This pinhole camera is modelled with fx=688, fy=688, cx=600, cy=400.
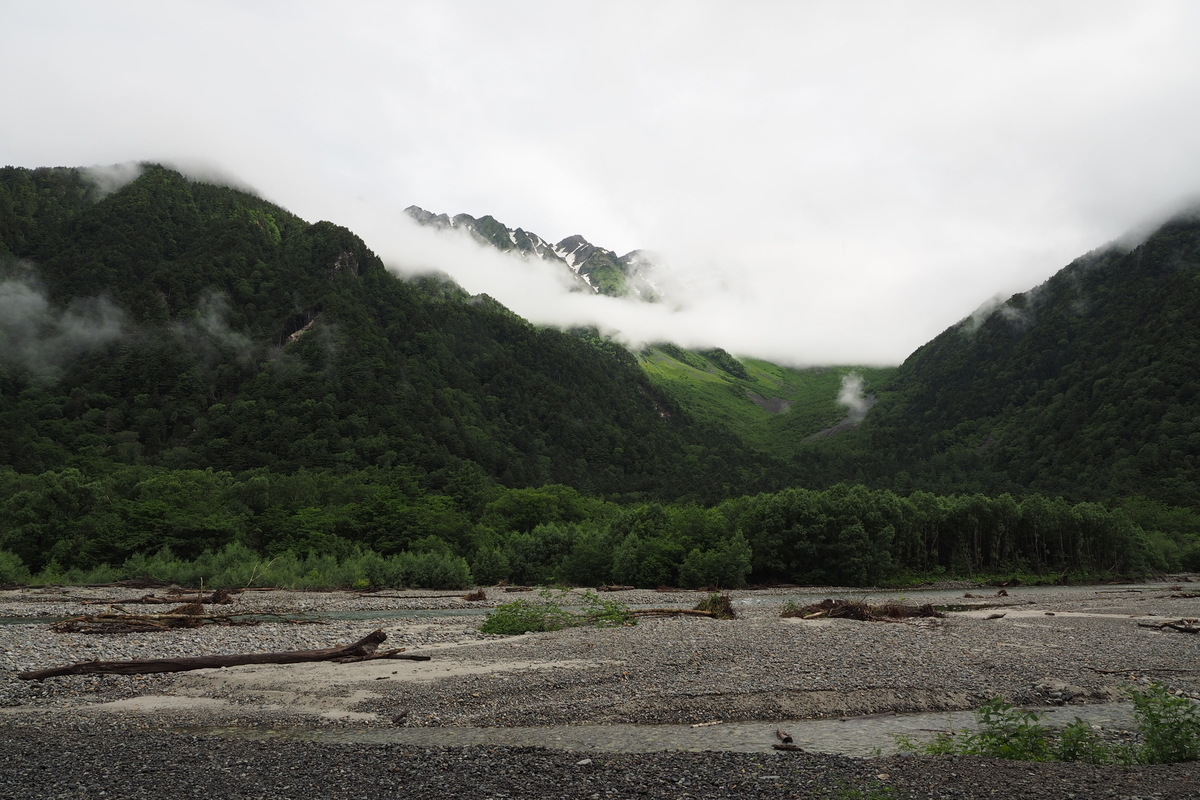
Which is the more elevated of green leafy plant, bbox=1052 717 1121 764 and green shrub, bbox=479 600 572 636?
green leafy plant, bbox=1052 717 1121 764

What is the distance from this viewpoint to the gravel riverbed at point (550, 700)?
1095 centimetres

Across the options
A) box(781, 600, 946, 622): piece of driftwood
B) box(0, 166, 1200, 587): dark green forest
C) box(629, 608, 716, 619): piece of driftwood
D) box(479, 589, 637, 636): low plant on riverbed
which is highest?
box(0, 166, 1200, 587): dark green forest

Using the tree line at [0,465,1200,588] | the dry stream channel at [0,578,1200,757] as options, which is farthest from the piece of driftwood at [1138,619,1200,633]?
the tree line at [0,465,1200,588]

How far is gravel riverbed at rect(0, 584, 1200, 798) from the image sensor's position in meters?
10.9

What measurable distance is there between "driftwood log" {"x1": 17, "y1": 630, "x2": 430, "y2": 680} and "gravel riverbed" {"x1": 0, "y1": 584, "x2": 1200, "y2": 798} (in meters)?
0.31

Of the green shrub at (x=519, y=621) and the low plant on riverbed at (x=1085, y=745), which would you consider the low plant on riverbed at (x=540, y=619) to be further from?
the low plant on riverbed at (x=1085, y=745)

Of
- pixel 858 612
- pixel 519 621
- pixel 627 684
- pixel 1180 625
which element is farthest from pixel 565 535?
pixel 627 684

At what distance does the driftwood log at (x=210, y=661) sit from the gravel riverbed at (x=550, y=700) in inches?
12.1

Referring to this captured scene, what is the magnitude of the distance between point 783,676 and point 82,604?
43.5 meters

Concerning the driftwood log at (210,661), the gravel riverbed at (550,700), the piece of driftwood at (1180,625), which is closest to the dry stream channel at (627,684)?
the gravel riverbed at (550,700)

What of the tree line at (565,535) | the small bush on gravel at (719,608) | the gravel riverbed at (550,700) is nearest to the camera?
the gravel riverbed at (550,700)

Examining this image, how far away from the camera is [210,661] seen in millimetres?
22078

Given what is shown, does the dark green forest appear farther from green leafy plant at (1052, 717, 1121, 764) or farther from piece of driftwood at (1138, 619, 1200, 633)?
green leafy plant at (1052, 717, 1121, 764)

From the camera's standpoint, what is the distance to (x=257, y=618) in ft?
123
